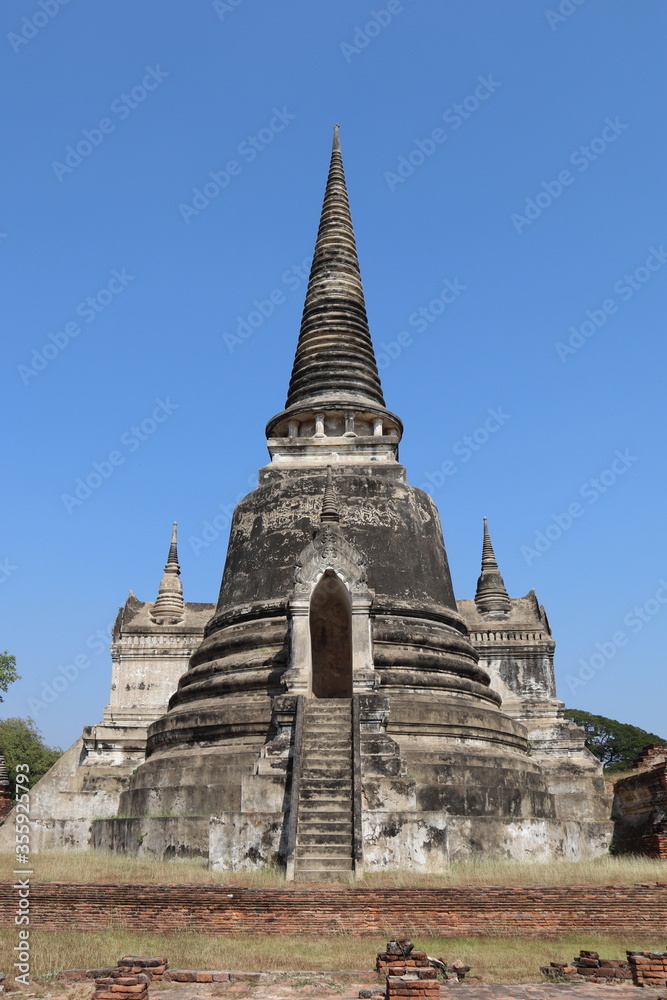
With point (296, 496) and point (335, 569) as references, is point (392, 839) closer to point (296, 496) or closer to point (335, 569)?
point (335, 569)

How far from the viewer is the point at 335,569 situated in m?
15.1

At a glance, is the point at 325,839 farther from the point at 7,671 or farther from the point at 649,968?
the point at 7,671

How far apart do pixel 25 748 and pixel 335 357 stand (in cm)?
3827

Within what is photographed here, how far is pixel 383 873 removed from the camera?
11.4 m

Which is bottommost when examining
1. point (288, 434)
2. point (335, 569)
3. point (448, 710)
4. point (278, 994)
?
point (278, 994)

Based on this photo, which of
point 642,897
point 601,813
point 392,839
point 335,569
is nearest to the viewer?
point 642,897

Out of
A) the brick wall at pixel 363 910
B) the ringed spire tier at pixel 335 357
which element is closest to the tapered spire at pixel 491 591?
the ringed spire tier at pixel 335 357

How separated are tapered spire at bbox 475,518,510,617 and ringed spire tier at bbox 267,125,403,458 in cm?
831

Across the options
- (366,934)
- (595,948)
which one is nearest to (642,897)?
(595,948)

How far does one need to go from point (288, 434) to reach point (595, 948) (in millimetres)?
13441

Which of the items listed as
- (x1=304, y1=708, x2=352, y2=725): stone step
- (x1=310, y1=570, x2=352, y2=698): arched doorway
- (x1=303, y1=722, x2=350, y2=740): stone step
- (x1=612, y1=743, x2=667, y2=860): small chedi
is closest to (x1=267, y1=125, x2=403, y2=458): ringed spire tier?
(x1=310, y1=570, x2=352, y2=698): arched doorway

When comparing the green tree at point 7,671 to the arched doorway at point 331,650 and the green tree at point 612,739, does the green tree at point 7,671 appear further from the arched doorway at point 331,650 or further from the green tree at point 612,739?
the green tree at point 612,739

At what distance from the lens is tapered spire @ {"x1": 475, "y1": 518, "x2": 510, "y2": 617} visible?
2688 centimetres

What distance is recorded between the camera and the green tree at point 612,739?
209 feet
